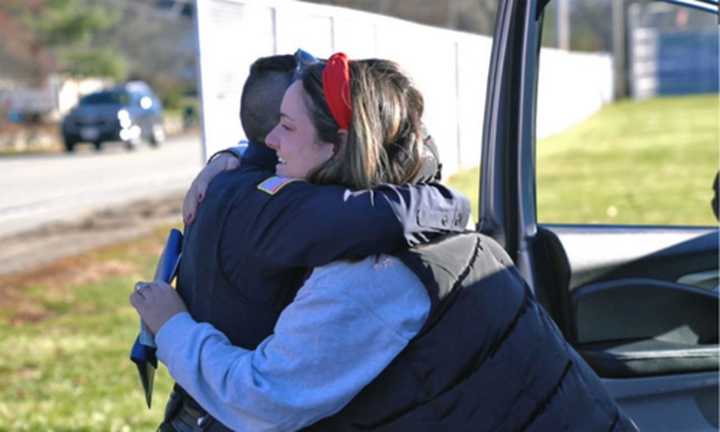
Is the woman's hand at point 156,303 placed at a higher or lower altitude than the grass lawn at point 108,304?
higher

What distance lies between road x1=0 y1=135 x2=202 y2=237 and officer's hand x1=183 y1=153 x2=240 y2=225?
11017 mm

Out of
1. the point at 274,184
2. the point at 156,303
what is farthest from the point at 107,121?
the point at 274,184

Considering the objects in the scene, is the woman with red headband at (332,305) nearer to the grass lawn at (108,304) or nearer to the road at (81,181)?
the grass lawn at (108,304)

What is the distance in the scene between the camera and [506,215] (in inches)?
124

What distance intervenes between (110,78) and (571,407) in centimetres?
5080

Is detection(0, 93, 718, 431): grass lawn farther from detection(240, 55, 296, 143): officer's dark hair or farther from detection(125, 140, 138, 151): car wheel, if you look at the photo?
detection(125, 140, 138, 151): car wheel

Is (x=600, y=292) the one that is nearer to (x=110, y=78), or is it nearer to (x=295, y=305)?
(x=295, y=305)

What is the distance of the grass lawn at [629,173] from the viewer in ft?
32.2

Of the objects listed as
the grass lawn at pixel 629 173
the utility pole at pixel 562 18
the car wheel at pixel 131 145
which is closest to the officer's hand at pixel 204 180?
the grass lawn at pixel 629 173

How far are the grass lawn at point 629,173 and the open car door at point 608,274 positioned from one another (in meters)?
0.98

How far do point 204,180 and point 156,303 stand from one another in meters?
0.48

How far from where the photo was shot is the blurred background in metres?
4.12

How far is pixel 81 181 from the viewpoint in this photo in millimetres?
19906

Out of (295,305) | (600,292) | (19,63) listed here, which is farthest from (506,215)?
(19,63)
